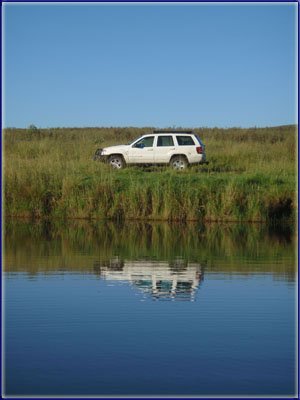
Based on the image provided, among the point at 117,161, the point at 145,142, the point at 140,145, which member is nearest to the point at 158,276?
the point at 117,161

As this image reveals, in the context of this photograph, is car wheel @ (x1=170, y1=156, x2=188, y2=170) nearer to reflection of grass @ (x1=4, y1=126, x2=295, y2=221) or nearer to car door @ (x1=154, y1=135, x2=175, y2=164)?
car door @ (x1=154, y1=135, x2=175, y2=164)

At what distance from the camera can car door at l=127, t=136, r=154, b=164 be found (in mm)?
34000

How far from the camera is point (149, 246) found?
2034cm

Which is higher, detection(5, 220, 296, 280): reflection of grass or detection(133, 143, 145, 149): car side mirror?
detection(133, 143, 145, 149): car side mirror

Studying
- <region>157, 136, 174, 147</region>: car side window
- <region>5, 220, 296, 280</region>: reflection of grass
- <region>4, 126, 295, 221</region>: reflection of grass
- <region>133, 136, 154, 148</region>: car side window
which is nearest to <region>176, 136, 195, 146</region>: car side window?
<region>157, 136, 174, 147</region>: car side window

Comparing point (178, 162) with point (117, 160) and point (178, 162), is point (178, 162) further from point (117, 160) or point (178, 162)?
point (117, 160)

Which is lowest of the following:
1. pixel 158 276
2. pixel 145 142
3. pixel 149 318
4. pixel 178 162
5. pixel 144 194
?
pixel 149 318

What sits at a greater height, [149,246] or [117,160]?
[117,160]

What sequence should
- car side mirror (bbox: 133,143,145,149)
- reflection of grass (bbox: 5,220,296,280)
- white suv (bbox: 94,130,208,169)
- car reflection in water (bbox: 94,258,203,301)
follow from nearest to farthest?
1. car reflection in water (bbox: 94,258,203,301)
2. reflection of grass (bbox: 5,220,296,280)
3. white suv (bbox: 94,130,208,169)
4. car side mirror (bbox: 133,143,145,149)

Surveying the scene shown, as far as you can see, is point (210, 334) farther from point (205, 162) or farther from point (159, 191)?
point (205, 162)

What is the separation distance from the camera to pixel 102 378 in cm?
901

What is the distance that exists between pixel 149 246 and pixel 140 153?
14105mm

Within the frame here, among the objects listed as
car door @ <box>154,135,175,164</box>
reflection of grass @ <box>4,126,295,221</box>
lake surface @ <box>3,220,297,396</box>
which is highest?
car door @ <box>154,135,175,164</box>

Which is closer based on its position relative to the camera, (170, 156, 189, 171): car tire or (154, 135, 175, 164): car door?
(170, 156, 189, 171): car tire
